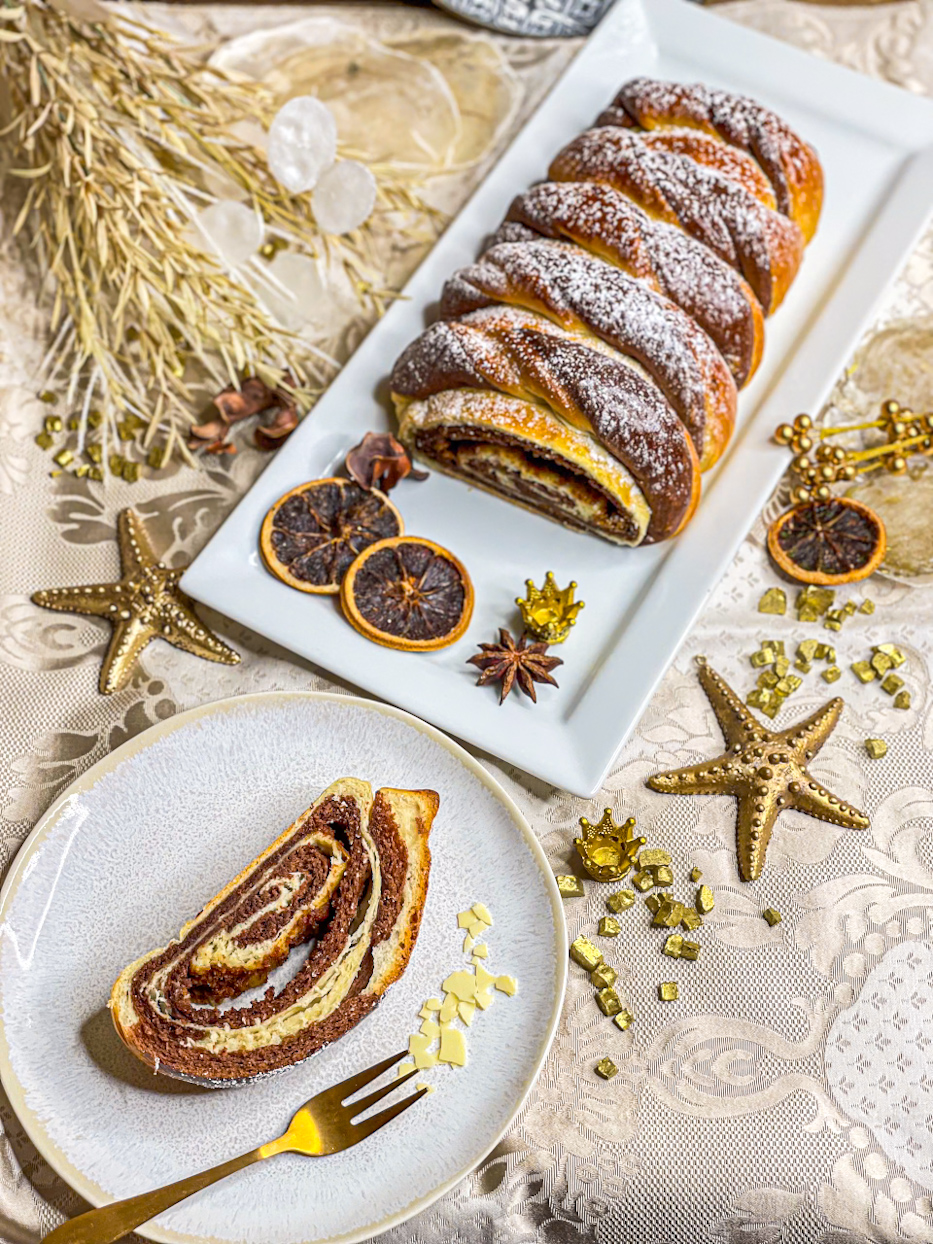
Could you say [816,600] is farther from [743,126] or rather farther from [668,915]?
[743,126]

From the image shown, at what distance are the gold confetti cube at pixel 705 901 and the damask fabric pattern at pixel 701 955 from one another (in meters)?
0.02

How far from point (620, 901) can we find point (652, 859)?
77 mm

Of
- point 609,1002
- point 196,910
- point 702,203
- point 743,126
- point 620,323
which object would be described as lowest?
point 196,910

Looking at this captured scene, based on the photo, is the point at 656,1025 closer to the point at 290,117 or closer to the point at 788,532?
the point at 788,532

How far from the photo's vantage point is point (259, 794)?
1.57 metres

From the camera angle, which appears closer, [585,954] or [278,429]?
[585,954]

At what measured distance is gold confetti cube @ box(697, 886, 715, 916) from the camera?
155cm

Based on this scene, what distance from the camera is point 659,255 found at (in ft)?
5.62

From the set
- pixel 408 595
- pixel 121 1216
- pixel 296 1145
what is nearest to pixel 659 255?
pixel 408 595

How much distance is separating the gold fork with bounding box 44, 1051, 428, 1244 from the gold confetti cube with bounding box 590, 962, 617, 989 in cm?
28

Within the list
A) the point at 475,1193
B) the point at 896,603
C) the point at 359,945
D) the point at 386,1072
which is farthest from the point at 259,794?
the point at 896,603

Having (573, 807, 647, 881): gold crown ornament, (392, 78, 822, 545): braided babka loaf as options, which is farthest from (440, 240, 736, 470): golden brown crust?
(573, 807, 647, 881): gold crown ornament

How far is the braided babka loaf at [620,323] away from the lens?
65.3 inches

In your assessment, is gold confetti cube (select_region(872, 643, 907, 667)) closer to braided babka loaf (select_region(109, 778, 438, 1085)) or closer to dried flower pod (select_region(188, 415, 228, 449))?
braided babka loaf (select_region(109, 778, 438, 1085))
